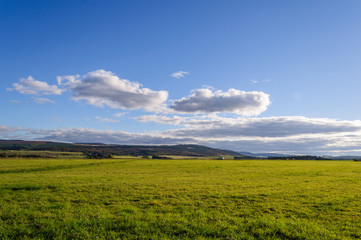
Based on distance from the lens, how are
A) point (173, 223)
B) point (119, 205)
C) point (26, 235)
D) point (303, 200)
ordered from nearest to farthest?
point (26, 235)
point (173, 223)
point (119, 205)
point (303, 200)

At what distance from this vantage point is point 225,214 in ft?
45.4

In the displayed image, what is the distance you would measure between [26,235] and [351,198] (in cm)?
2416

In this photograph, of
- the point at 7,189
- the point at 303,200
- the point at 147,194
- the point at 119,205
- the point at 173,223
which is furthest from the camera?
the point at 7,189

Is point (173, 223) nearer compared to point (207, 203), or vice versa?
point (173, 223)

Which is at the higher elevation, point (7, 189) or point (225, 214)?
point (225, 214)

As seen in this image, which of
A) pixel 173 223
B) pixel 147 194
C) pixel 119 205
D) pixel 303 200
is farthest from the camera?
pixel 147 194

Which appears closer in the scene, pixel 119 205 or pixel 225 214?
pixel 225 214

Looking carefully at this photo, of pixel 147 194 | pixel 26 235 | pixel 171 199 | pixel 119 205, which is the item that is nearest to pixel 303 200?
pixel 171 199

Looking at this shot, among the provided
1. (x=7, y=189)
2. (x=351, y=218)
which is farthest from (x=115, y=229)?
(x=7, y=189)

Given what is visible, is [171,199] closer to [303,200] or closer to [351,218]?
[303,200]

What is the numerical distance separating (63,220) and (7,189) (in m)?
15.8

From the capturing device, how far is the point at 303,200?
58.3 feet

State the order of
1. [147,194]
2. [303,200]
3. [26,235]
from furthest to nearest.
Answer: [147,194] < [303,200] < [26,235]

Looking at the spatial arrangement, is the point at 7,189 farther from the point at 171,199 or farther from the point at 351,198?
the point at 351,198
